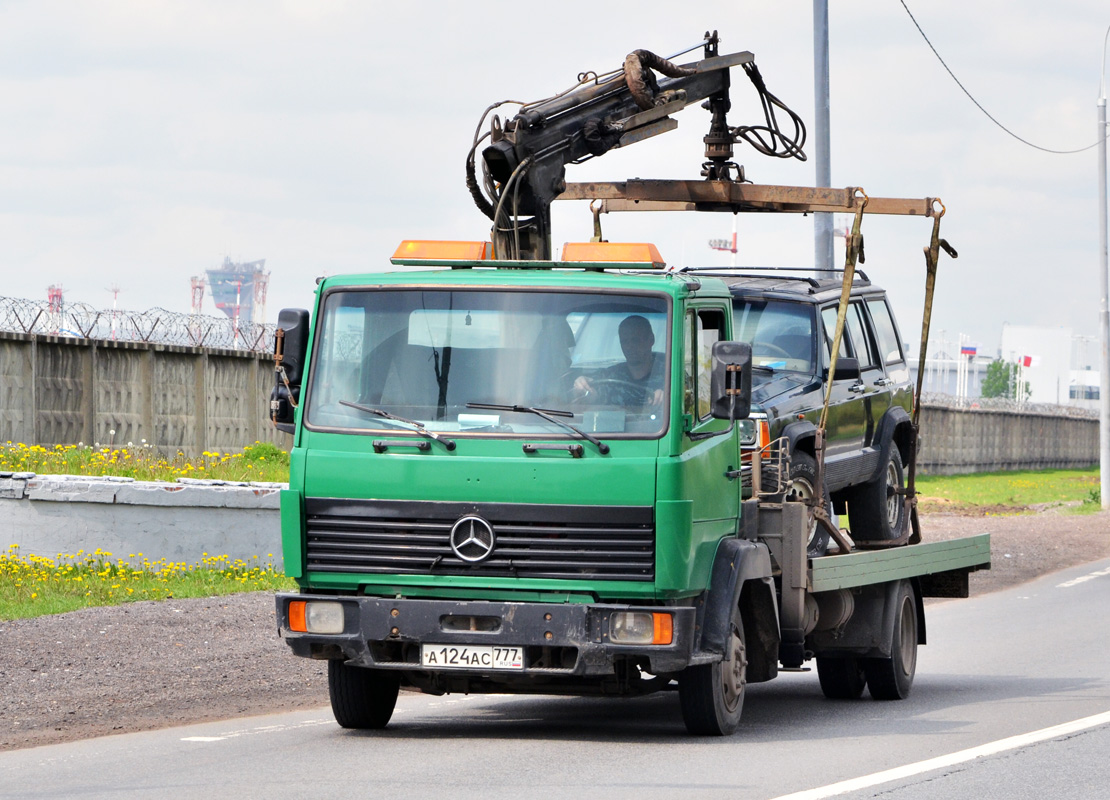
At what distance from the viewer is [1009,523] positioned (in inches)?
1177

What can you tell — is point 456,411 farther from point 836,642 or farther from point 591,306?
point 836,642

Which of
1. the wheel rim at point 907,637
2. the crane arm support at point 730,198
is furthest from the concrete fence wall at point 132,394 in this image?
the wheel rim at point 907,637

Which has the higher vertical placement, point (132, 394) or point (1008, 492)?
point (132, 394)

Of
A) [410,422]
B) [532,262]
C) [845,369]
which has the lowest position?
[410,422]

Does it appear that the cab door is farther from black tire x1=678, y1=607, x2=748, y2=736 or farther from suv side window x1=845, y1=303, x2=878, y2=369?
suv side window x1=845, y1=303, x2=878, y2=369

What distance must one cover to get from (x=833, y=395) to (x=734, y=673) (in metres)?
3.35

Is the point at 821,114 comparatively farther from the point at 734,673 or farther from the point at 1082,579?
the point at 734,673

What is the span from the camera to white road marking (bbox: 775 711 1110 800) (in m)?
7.34

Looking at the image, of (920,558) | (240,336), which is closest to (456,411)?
(920,558)

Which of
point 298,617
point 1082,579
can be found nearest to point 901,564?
point 298,617

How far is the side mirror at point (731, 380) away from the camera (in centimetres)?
854

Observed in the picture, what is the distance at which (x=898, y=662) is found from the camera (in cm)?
1141

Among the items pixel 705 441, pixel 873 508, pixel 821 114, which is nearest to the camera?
pixel 705 441

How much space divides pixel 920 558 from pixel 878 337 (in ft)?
7.19
